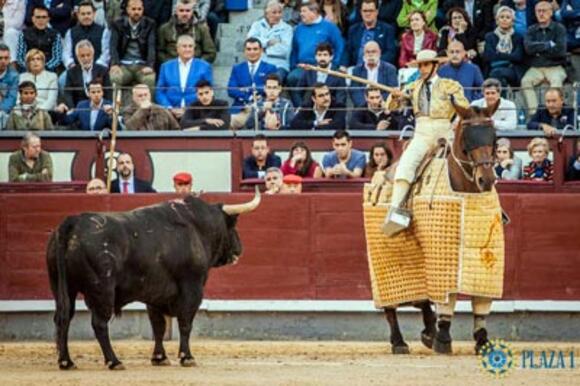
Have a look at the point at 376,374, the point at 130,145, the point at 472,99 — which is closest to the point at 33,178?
the point at 130,145

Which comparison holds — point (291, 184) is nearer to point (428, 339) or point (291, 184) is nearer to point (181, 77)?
point (181, 77)

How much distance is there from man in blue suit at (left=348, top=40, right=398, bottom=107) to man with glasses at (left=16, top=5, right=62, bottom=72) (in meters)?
2.99

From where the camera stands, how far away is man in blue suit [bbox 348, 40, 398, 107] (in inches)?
835

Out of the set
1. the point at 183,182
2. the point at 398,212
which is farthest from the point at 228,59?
the point at 398,212

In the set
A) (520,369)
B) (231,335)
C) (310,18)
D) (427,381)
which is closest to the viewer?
(427,381)

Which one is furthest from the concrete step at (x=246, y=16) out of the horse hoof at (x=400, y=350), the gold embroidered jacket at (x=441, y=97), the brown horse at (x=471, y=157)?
the brown horse at (x=471, y=157)

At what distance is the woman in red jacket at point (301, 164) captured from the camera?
2077cm

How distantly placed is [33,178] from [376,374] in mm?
6020

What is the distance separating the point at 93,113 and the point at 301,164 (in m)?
2.03

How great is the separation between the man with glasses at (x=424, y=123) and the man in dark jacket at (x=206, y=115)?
375cm

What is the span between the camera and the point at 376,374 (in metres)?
15.8

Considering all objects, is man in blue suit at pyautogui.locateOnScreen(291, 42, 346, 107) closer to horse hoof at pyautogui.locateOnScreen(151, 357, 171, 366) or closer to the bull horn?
the bull horn

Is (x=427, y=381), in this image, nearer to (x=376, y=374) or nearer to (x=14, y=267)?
(x=376, y=374)

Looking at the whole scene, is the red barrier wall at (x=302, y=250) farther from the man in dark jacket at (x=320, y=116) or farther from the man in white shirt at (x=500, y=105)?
the man in dark jacket at (x=320, y=116)
